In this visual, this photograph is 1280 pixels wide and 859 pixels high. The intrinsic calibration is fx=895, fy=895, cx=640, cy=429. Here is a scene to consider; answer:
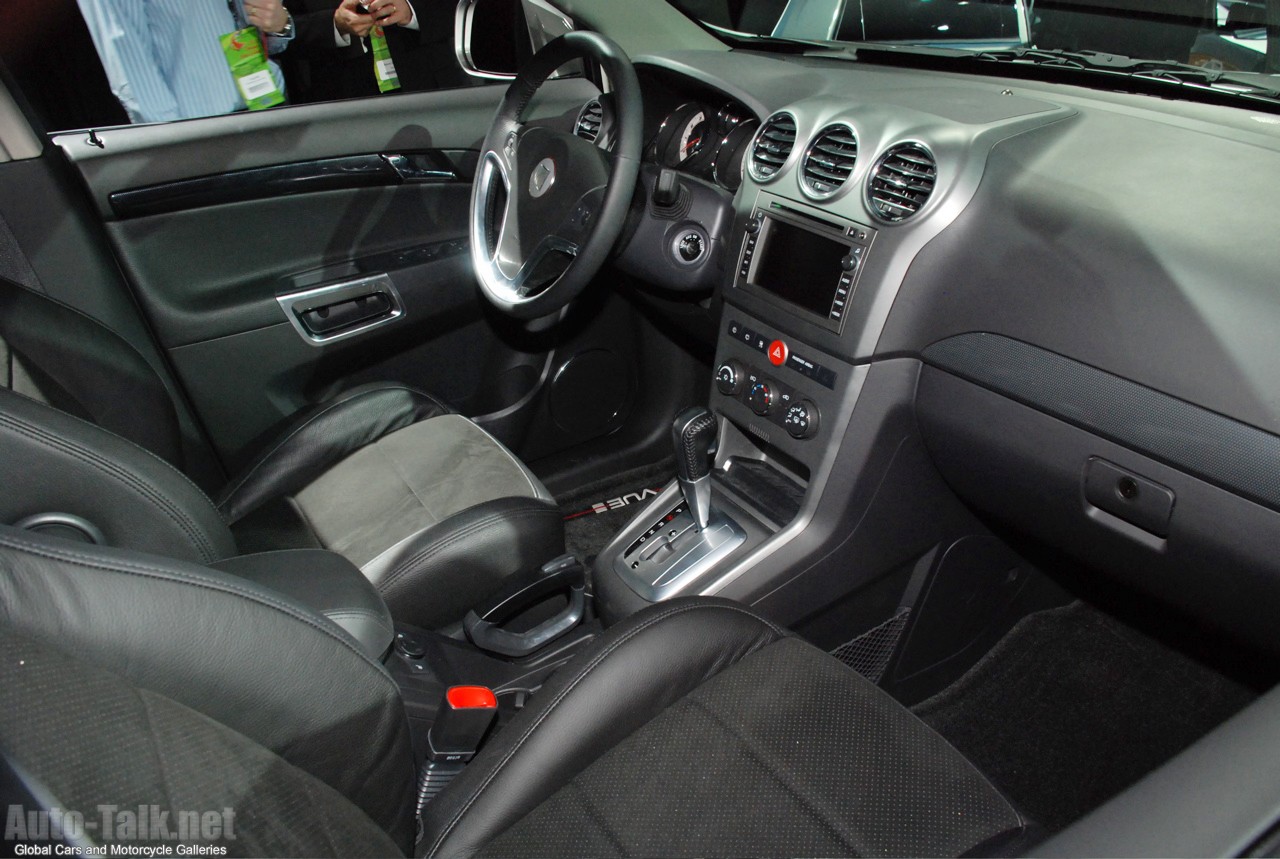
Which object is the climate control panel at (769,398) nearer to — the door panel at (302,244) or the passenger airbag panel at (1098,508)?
the passenger airbag panel at (1098,508)

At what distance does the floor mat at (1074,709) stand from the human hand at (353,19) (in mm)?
1809

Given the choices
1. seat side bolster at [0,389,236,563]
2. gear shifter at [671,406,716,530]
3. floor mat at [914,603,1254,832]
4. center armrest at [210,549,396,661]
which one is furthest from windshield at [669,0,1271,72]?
seat side bolster at [0,389,236,563]

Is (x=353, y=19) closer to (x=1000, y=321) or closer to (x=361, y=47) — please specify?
(x=361, y=47)

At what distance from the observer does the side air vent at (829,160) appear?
128 cm

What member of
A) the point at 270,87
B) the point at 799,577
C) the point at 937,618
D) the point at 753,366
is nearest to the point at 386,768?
the point at 799,577

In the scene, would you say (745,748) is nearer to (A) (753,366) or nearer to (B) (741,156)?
(A) (753,366)

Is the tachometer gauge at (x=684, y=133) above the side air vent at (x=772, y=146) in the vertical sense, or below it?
below

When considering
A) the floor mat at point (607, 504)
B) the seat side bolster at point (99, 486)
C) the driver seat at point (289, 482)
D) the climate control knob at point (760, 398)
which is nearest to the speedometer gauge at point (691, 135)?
the climate control knob at point (760, 398)

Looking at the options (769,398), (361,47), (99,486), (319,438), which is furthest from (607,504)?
(99,486)

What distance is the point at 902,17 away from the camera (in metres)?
1.73

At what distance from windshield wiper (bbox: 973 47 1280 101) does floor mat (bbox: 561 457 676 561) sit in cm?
118

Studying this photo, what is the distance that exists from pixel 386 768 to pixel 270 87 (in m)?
1.56

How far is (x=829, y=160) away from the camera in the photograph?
1.31 metres

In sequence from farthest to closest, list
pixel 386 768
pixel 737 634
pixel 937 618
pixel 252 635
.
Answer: pixel 937 618 < pixel 737 634 < pixel 386 768 < pixel 252 635
